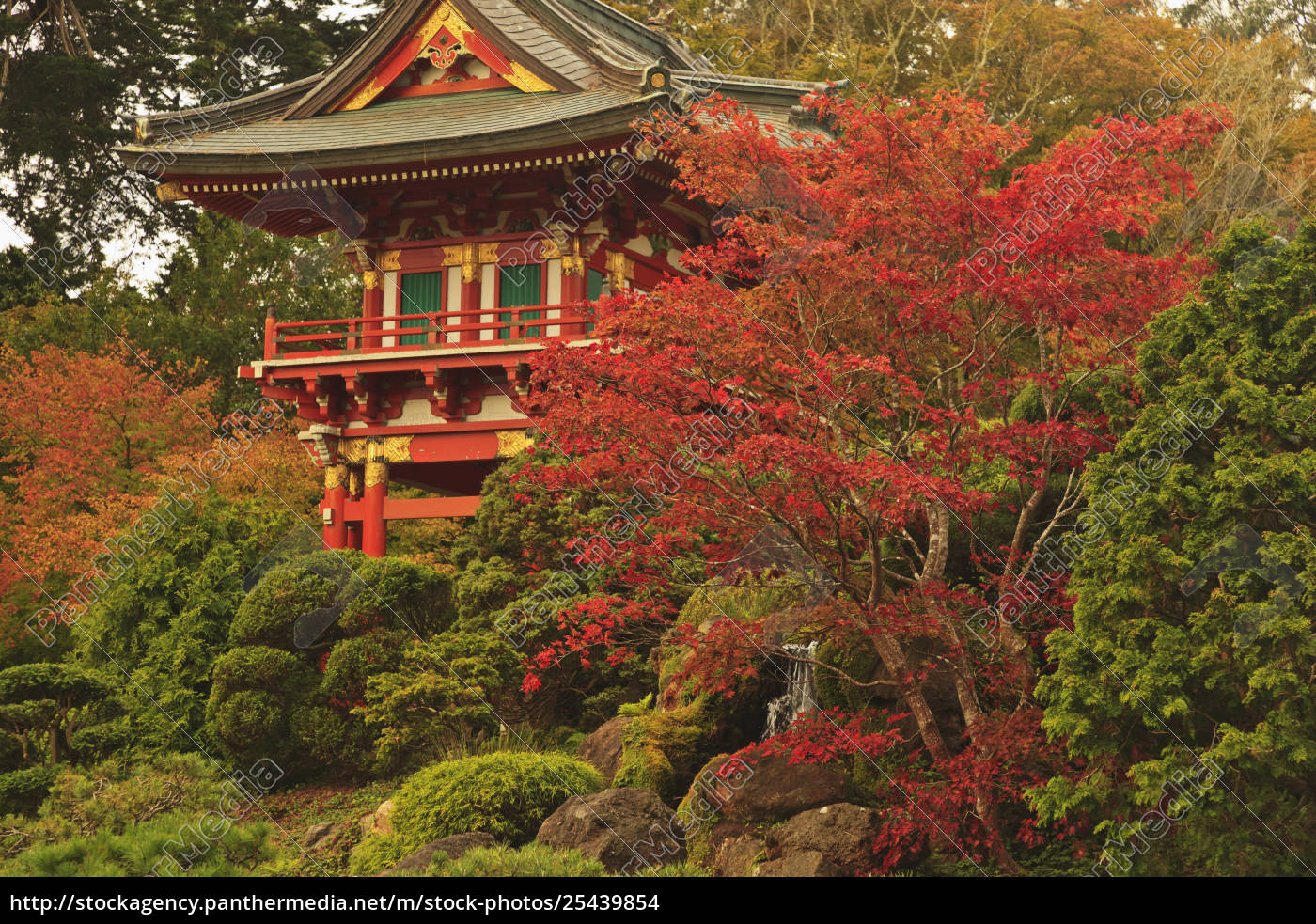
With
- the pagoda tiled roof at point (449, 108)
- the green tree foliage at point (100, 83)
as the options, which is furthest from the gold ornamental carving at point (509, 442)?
the green tree foliage at point (100, 83)

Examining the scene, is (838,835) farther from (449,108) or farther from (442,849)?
(449,108)

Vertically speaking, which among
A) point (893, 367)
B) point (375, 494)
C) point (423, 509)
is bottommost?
point (423, 509)

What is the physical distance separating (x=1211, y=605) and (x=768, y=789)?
4.09m

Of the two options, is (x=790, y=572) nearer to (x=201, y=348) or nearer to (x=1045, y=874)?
(x=1045, y=874)

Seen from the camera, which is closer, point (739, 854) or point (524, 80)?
point (739, 854)

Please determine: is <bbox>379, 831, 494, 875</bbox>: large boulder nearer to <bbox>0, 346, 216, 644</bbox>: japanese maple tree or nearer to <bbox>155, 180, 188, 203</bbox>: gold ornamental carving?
<bbox>0, 346, 216, 644</bbox>: japanese maple tree

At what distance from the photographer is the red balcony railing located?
64.2 feet

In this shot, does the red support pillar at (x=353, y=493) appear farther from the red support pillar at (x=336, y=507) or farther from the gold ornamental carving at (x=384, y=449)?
the gold ornamental carving at (x=384, y=449)

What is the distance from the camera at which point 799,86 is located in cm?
2372

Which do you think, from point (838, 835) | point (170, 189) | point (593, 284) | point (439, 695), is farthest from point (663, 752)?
point (170, 189)

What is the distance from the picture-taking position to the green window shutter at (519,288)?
20.7m

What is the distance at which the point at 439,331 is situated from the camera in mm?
20281

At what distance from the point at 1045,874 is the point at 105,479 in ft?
55.2

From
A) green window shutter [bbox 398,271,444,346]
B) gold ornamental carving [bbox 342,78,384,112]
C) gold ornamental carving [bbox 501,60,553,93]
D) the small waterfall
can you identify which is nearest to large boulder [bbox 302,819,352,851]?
the small waterfall
